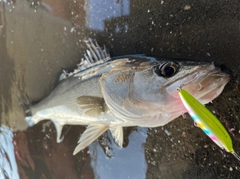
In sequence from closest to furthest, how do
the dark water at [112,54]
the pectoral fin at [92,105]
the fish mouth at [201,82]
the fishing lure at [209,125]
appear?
the fishing lure at [209,125] < the fish mouth at [201,82] < the dark water at [112,54] < the pectoral fin at [92,105]

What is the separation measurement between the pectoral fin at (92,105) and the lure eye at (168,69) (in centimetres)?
65

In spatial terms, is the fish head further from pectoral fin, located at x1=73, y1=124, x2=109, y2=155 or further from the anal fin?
the anal fin

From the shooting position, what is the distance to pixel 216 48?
8.39ft

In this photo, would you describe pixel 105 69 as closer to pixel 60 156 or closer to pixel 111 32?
pixel 111 32

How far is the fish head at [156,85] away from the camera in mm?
2107

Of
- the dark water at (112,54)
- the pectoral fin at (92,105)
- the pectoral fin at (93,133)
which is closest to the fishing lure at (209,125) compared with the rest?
the dark water at (112,54)

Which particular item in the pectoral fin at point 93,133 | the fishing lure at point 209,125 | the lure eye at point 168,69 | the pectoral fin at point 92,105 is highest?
the lure eye at point 168,69

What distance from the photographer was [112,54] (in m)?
3.14

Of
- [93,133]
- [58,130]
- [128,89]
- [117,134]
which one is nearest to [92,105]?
[93,133]

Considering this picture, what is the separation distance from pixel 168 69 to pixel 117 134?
1.18 meters

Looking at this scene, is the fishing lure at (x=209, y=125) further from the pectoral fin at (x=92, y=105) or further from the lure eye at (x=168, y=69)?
the pectoral fin at (x=92, y=105)

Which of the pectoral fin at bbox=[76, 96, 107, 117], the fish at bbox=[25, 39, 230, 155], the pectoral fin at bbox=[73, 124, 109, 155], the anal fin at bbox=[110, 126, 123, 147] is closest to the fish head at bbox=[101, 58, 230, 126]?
the fish at bbox=[25, 39, 230, 155]

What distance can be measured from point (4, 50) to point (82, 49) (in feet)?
4.77

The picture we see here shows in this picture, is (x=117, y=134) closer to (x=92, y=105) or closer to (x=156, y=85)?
(x=92, y=105)
